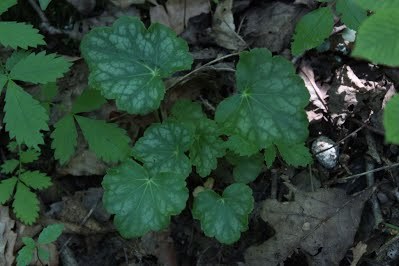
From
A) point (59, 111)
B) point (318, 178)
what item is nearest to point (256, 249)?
point (318, 178)

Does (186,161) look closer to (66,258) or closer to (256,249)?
(256,249)

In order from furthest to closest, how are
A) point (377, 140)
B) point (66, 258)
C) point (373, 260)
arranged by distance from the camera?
point (66, 258) → point (377, 140) → point (373, 260)

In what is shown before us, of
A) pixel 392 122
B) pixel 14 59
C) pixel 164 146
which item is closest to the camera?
pixel 392 122

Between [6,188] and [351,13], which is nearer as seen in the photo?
[351,13]

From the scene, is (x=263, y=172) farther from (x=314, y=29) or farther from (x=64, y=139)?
(x=64, y=139)

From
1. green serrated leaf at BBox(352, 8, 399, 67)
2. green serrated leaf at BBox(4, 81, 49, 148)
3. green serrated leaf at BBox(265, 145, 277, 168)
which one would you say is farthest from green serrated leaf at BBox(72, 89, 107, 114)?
green serrated leaf at BBox(352, 8, 399, 67)

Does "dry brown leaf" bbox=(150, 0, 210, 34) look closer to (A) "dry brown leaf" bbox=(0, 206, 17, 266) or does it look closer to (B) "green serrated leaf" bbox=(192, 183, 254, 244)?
(B) "green serrated leaf" bbox=(192, 183, 254, 244)

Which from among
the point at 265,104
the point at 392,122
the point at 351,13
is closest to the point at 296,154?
the point at 265,104
